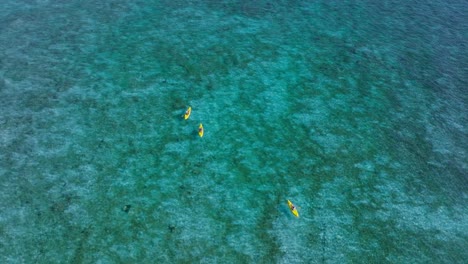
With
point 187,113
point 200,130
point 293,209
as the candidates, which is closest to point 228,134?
point 200,130

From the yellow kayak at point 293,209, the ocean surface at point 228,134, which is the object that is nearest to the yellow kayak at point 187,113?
the ocean surface at point 228,134

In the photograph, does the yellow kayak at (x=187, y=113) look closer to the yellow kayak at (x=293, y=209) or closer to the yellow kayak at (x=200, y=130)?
the yellow kayak at (x=200, y=130)

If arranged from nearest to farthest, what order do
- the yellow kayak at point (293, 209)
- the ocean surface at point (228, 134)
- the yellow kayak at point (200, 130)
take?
the ocean surface at point (228, 134), the yellow kayak at point (293, 209), the yellow kayak at point (200, 130)

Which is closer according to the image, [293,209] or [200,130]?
[293,209]

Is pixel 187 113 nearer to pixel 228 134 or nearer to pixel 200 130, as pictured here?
pixel 200 130

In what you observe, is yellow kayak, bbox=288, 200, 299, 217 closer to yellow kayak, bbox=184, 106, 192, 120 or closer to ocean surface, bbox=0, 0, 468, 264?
ocean surface, bbox=0, 0, 468, 264

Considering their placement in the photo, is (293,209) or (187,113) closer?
(293,209)

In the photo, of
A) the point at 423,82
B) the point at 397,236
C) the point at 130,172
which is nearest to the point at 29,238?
the point at 130,172

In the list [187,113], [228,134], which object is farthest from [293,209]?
[187,113]

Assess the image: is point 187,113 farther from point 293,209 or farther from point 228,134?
point 293,209
